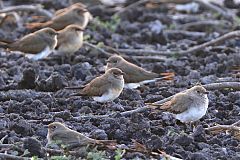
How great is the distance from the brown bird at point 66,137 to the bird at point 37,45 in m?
4.91

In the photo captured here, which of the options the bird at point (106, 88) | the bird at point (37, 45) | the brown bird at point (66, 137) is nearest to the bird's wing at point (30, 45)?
the bird at point (37, 45)

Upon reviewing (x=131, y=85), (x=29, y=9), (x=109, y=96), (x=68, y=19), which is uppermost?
(x=109, y=96)

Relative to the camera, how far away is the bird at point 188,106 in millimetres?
10023

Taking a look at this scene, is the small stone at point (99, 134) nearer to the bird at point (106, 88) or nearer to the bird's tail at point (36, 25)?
the bird at point (106, 88)

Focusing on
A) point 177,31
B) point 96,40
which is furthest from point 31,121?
point 177,31

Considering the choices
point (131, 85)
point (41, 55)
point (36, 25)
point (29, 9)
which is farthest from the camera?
point (29, 9)

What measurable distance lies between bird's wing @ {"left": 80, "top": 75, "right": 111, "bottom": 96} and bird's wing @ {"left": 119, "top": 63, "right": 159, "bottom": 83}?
33.5 inches

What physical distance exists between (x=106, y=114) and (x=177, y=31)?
657 centimetres

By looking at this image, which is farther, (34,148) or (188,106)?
(188,106)

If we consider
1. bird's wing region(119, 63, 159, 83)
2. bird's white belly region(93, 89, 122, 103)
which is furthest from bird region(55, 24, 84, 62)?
bird's white belly region(93, 89, 122, 103)

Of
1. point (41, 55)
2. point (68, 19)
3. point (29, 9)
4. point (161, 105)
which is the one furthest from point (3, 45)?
point (161, 105)

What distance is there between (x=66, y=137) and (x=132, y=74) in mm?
3279

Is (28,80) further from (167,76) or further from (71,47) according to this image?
(71,47)

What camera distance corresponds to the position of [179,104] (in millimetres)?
10133
